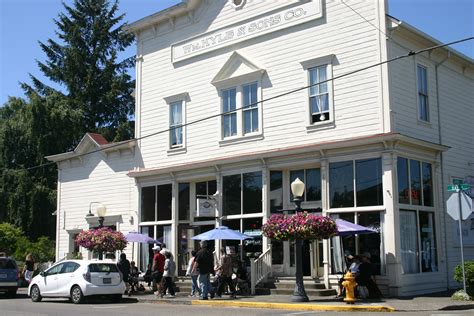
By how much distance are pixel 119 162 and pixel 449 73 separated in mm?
14654

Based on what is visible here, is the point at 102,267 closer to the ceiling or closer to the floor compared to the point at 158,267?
closer to the ceiling

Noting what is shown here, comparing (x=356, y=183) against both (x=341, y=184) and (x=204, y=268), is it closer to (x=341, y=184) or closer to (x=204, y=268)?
(x=341, y=184)

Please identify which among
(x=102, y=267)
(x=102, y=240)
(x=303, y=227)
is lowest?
(x=102, y=267)

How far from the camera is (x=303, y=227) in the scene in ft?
56.5

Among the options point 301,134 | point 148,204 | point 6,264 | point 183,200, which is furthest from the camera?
point 148,204

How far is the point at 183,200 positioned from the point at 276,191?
4892 mm

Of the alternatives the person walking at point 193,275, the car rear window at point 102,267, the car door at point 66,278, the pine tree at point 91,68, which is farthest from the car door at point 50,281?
the pine tree at point 91,68

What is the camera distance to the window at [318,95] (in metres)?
20.5

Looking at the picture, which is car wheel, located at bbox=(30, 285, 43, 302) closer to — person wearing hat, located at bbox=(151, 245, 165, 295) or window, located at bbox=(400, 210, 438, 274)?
person wearing hat, located at bbox=(151, 245, 165, 295)

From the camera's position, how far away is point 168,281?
20.8 metres

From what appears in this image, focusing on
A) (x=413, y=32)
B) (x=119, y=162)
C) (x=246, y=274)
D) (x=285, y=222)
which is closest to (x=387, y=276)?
(x=285, y=222)

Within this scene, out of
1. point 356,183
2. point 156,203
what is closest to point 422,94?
point 356,183

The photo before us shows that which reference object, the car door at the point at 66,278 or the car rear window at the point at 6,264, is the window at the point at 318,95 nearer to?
the car door at the point at 66,278

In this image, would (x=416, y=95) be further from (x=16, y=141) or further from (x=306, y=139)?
(x=16, y=141)
